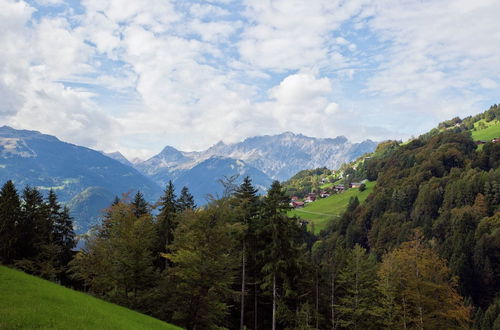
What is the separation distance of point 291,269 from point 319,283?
1078 centimetres

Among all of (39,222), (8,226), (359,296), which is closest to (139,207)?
(39,222)

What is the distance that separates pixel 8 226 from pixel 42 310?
41.9 metres

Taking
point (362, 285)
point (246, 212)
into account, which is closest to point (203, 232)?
point (246, 212)

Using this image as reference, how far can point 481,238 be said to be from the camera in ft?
351

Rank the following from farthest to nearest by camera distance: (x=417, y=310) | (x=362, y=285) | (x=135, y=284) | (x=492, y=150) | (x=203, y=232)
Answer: (x=492, y=150), (x=362, y=285), (x=417, y=310), (x=135, y=284), (x=203, y=232)

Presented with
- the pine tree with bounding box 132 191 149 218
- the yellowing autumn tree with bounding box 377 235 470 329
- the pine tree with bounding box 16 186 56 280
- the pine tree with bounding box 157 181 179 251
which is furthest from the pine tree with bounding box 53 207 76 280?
the yellowing autumn tree with bounding box 377 235 470 329

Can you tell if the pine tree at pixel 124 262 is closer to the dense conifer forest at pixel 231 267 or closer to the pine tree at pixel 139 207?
the dense conifer forest at pixel 231 267

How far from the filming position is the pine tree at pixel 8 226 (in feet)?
167

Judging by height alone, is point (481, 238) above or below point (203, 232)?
below

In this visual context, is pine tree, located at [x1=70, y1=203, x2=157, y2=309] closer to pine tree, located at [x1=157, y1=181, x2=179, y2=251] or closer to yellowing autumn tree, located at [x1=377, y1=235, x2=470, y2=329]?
pine tree, located at [x1=157, y1=181, x2=179, y2=251]

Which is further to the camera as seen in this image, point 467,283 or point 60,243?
point 467,283

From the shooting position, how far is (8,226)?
51812mm

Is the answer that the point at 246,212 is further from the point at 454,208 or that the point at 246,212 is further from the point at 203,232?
the point at 454,208

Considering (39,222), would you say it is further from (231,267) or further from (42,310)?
(42,310)
